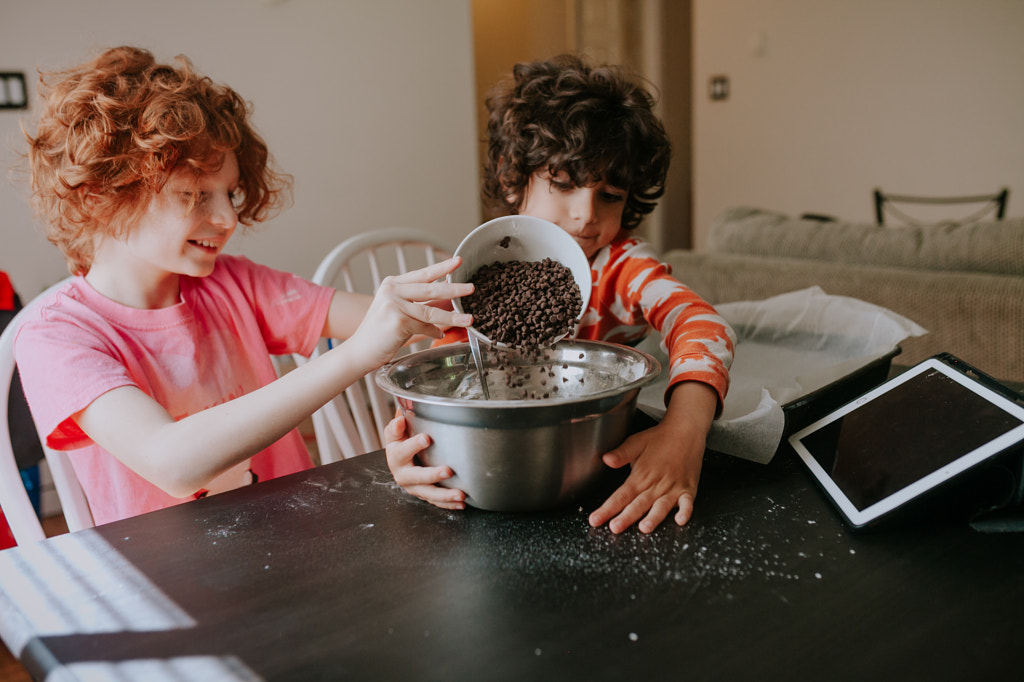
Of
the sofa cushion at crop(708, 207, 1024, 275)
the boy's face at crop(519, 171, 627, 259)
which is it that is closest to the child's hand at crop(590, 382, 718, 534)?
the boy's face at crop(519, 171, 627, 259)

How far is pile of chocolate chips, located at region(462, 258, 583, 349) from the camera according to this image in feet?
2.84

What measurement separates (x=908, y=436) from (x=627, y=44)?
18.0 feet

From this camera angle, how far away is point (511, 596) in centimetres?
61

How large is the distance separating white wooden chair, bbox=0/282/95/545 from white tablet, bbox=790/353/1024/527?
964 millimetres

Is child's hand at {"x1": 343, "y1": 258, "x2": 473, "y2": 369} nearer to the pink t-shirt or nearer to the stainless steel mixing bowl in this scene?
the stainless steel mixing bowl

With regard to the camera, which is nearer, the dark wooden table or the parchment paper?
the dark wooden table

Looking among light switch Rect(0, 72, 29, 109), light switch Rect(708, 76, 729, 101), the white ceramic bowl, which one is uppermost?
light switch Rect(708, 76, 729, 101)

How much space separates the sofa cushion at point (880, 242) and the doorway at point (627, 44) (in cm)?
285

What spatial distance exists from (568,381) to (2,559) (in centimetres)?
63

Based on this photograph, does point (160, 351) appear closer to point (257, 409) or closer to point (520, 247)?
point (257, 409)

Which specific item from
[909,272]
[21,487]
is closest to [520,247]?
[21,487]

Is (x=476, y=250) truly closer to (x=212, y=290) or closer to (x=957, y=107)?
(x=212, y=290)

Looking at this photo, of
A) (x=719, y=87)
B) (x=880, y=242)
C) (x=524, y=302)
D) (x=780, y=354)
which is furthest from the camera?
(x=719, y=87)

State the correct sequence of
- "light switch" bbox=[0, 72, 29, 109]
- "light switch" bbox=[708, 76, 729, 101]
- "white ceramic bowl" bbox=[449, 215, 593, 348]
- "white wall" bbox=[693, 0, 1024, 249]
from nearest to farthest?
"white ceramic bowl" bbox=[449, 215, 593, 348] → "light switch" bbox=[0, 72, 29, 109] → "white wall" bbox=[693, 0, 1024, 249] → "light switch" bbox=[708, 76, 729, 101]
